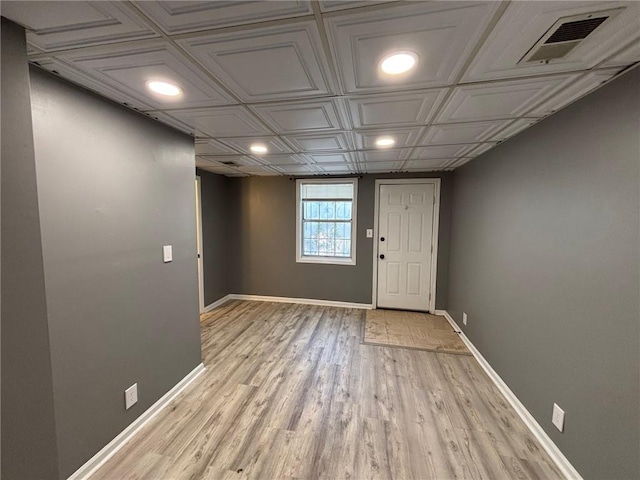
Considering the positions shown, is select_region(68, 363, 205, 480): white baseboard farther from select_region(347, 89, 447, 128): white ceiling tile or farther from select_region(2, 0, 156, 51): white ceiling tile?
select_region(347, 89, 447, 128): white ceiling tile

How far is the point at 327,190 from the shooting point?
4.65 meters

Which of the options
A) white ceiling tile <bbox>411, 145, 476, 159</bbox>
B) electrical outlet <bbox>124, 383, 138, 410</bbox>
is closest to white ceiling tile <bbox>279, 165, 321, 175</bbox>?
white ceiling tile <bbox>411, 145, 476, 159</bbox>

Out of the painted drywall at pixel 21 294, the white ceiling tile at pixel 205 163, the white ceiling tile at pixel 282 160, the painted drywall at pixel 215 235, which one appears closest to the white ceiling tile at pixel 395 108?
the white ceiling tile at pixel 282 160

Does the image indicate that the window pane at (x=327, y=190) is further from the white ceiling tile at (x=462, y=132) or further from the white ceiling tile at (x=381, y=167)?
the white ceiling tile at (x=462, y=132)

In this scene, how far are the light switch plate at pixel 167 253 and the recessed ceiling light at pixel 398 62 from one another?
1957mm

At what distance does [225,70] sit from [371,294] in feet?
12.9

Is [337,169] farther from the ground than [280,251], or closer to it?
farther from the ground

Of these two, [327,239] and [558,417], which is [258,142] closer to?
[327,239]

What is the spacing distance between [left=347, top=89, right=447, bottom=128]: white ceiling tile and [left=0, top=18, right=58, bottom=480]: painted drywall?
1500mm

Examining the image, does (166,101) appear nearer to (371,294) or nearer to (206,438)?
(206,438)

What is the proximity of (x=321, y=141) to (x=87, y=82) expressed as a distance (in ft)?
5.36

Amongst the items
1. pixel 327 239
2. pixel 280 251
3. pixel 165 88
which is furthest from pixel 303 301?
pixel 165 88

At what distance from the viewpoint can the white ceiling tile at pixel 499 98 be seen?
4.60ft

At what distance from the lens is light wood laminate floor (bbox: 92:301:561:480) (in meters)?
1.61
